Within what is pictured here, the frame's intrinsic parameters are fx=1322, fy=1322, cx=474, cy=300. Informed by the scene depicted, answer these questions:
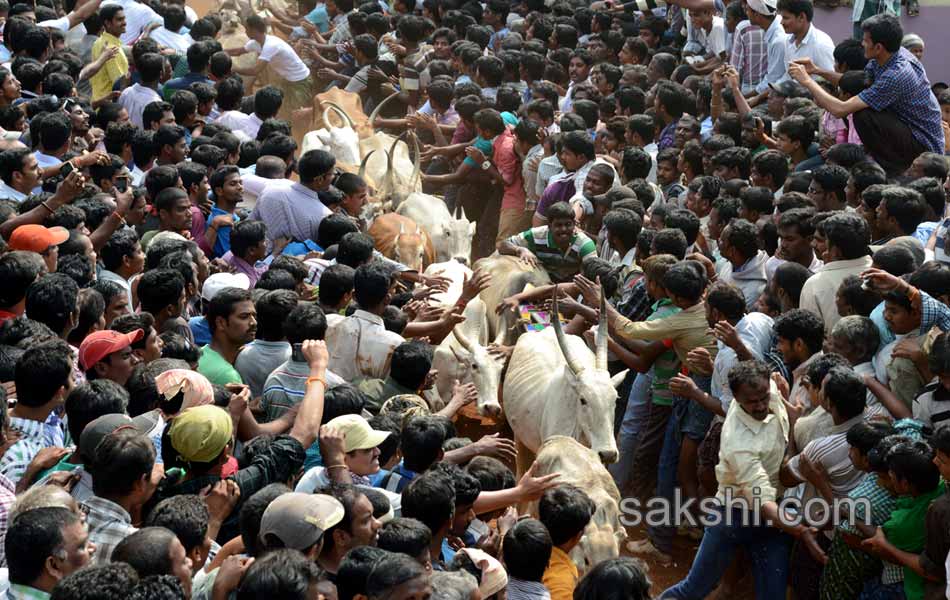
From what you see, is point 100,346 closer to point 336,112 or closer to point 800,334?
point 800,334

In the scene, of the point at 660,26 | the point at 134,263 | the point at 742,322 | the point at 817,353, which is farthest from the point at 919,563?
the point at 660,26

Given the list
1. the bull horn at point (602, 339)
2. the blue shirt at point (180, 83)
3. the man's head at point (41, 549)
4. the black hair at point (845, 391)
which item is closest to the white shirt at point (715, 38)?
the blue shirt at point (180, 83)

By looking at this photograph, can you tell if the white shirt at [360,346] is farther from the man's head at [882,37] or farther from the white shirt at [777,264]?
the man's head at [882,37]

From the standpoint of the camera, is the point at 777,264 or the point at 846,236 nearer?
the point at 846,236

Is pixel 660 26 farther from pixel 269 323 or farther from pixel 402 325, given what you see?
pixel 269 323

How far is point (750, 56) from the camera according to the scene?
12820mm

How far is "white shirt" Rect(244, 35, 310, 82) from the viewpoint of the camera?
1556cm

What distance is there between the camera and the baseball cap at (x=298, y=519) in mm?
4777

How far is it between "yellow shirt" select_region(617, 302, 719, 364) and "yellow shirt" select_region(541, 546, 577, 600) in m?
2.64

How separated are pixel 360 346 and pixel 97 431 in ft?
8.41

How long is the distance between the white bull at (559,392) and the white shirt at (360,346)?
1016 millimetres

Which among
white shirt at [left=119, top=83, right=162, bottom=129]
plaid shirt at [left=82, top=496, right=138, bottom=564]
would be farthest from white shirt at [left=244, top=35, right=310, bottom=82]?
plaid shirt at [left=82, top=496, right=138, bottom=564]

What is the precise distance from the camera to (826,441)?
6.75 metres

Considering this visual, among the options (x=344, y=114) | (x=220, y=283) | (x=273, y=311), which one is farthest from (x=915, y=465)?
(x=344, y=114)
